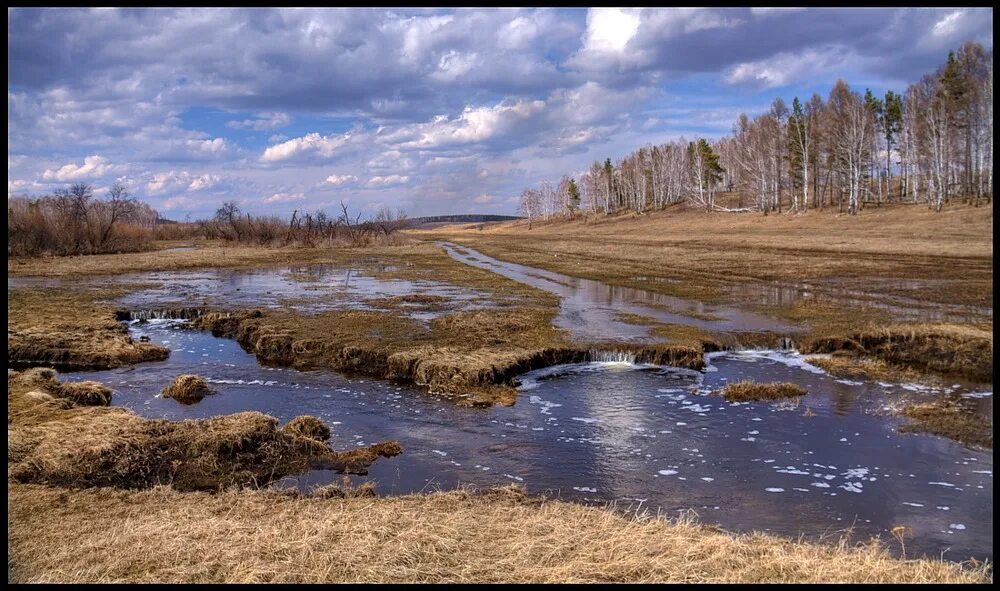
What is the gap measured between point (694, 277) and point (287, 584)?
3471 cm

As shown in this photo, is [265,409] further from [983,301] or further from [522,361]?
[983,301]

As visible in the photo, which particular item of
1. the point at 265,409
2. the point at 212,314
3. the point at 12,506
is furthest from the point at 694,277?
the point at 12,506

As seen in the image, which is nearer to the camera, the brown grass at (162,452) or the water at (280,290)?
the brown grass at (162,452)

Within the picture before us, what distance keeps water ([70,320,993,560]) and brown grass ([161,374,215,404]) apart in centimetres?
35

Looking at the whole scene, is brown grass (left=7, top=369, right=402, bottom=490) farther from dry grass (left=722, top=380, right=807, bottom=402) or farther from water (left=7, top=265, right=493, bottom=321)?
water (left=7, top=265, right=493, bottom=321)

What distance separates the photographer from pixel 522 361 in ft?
60.3

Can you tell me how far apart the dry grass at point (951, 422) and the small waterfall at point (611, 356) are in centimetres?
716

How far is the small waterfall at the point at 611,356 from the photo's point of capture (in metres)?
19.2

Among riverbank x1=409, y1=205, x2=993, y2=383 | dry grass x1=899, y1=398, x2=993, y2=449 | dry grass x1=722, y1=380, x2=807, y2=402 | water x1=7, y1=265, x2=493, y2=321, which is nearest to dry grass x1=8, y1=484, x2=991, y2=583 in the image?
dry grass x1=899, y1=398, x2=993, y2=449

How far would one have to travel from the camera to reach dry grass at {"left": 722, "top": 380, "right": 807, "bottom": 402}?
15.1 metres

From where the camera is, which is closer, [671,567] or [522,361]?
[671,567]

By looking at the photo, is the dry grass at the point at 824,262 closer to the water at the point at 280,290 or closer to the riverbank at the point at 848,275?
the riverbank at the point at 848,275

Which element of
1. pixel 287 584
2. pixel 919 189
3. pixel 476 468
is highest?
pixel 919 189

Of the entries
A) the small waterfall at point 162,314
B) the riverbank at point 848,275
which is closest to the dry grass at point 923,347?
the riverbank at point 848,275
